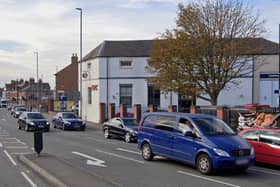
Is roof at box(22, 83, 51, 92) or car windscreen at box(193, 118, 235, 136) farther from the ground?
roof at box(22, 83, 51, 92)

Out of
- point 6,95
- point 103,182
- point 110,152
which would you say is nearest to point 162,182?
point 103,182

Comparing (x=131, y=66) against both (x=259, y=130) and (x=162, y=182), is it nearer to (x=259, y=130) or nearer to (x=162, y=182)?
(x=259, y=130)

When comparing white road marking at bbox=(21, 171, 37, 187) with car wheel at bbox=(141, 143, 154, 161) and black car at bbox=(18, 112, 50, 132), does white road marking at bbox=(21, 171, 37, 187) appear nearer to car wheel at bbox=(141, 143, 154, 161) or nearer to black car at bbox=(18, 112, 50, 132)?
car wheel at bbox=(141, 143, 154, 161)

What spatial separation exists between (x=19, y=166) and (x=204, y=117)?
620 cm

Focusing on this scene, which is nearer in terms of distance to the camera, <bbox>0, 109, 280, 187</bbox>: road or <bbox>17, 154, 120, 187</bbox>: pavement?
<bbox>17, 154, 120, 187</bbox>: pavement

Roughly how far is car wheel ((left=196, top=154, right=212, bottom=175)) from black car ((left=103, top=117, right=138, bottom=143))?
42.9 feet

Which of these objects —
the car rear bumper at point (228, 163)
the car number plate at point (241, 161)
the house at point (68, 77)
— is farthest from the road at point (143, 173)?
the house at point (68, 77)

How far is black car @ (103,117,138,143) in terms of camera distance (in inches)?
1072

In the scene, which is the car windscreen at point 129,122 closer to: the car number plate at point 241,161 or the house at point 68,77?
the car number plate at point 241,161

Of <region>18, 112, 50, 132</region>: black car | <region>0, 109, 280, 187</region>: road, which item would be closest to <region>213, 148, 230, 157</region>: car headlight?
<region>0, 109, 280, 187</region>: road

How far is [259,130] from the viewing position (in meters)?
16.3

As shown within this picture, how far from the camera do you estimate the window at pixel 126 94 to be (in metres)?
50.2

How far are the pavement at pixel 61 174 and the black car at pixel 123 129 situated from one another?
1114 cm

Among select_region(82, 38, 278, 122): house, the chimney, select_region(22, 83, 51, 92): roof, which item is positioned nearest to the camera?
select_region(82, 38, 278, 122): house
